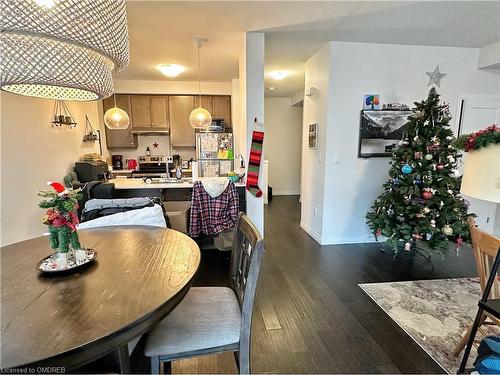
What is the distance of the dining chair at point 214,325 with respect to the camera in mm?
1095

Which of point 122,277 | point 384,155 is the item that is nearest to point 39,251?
point 122,277

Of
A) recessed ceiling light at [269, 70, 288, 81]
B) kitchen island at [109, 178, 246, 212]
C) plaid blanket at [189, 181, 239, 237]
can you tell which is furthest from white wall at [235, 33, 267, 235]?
recessed ceiling light at [269, 70, 288, 81]

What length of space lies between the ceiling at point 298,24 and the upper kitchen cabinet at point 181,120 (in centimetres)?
173

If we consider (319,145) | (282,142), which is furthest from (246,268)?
(282,142)

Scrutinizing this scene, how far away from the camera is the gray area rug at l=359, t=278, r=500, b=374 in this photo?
1773mm

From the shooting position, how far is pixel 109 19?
40.6 inches

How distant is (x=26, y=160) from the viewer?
315 cm

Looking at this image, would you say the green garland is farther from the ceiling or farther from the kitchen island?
the kitchen island

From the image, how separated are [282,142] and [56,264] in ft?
19.7

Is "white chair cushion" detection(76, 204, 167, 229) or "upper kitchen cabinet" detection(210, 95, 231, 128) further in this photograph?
"upper kitchen cabinet" detection(210, 95, 231, 128)

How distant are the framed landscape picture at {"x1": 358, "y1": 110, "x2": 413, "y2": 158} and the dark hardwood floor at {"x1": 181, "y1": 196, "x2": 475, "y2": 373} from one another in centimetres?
127

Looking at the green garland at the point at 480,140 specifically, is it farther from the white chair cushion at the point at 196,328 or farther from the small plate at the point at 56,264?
the small plate at the point at 56,264

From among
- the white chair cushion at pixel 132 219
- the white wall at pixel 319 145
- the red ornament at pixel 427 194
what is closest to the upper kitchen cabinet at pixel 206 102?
the white wall at pixel 319 145

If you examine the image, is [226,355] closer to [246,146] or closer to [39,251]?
[39,251]
